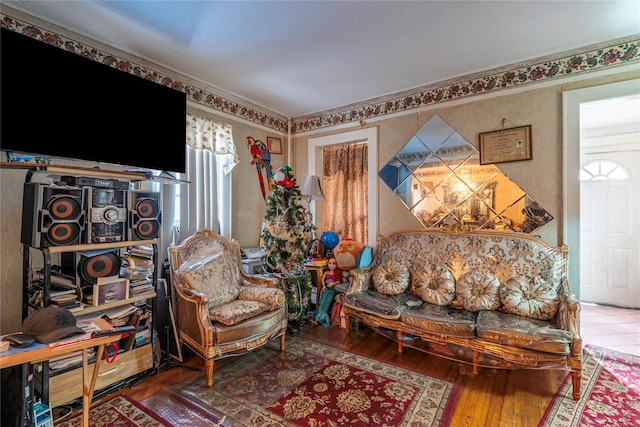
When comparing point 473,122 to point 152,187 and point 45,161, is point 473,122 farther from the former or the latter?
point 45,161

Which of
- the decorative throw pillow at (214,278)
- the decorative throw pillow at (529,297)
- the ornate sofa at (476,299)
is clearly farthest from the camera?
the decorative throw pillow at (214,278)

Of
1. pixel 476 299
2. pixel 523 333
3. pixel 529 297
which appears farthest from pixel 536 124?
pixel 523 333

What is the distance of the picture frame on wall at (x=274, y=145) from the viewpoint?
3996 millimetres

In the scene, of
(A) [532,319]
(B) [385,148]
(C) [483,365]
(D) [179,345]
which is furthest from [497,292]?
(D) [179,345]

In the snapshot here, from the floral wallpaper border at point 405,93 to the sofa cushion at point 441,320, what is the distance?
86.2 inches

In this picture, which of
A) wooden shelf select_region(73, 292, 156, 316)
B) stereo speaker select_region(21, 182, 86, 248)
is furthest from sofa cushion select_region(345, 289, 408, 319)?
stereo speaker select_region(21, 182, 86, 248)

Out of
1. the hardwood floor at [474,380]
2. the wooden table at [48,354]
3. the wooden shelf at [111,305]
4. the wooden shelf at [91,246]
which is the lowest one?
the hardwood floor at [474,380]

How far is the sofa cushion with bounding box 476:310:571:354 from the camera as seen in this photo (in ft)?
6.31

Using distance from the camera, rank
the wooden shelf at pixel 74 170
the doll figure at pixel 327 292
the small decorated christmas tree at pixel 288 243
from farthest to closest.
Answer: the doll figure at pixel 327 292 < the small decorated christmas tree at pixel 288 243 < the wooden shelf at pixel 74 170

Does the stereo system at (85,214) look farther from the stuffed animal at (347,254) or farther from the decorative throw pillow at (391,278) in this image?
the decorative throw pillow at (391,278)

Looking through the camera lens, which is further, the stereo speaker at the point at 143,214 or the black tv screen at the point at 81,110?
the stereo speaker at the point at 143,214

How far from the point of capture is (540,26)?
2.20 meters

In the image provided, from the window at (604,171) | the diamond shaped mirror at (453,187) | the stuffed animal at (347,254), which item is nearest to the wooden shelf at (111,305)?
the stuffed animal at (347,254)

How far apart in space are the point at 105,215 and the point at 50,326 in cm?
74
